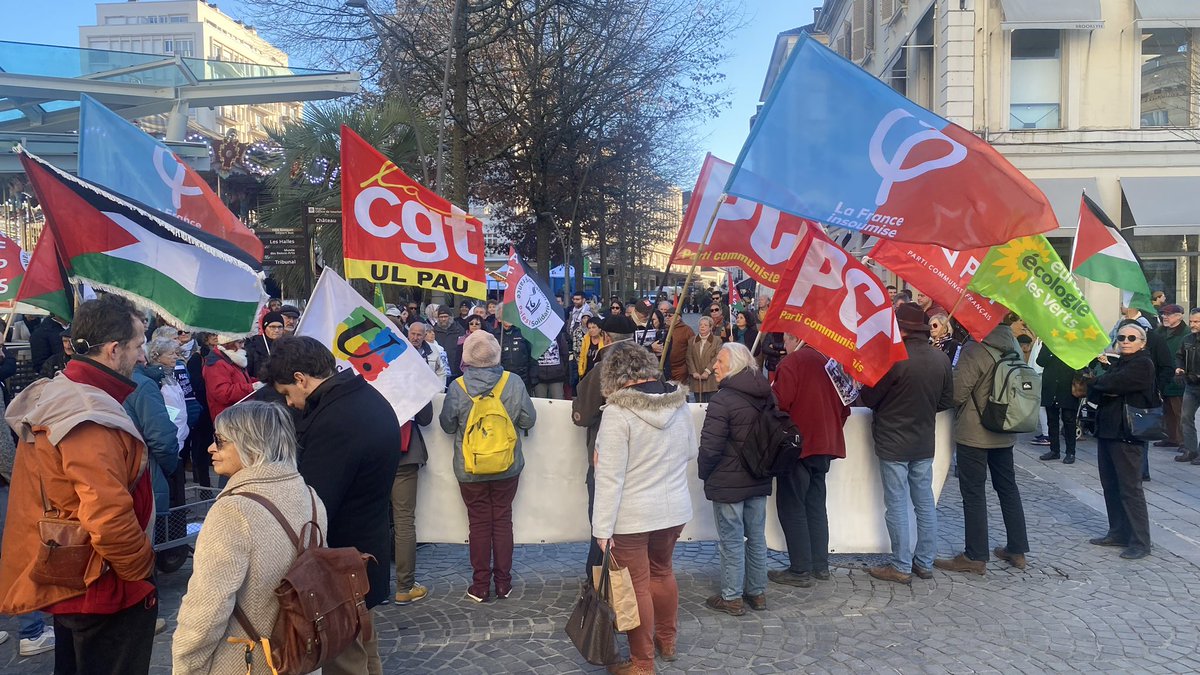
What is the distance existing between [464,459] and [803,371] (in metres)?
2.22

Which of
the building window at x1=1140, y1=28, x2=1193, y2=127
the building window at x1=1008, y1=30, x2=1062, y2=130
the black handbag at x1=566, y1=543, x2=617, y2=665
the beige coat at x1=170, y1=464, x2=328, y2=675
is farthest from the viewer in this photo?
the building window at x1=1008, y1=30, x2=1062, y2=130

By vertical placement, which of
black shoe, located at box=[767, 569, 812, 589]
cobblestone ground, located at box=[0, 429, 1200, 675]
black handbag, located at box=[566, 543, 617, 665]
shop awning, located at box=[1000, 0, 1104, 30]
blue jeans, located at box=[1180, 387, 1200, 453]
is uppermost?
shop awning, located at box=[1000, 0, 1104, 30]

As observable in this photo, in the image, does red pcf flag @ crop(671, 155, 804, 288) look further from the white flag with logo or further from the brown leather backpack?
the brown leather backpack

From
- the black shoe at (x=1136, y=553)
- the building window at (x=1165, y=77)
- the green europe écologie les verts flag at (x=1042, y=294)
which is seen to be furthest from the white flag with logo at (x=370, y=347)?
the building window at (x=1165, y=77)

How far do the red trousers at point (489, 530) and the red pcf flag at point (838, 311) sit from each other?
198 cm

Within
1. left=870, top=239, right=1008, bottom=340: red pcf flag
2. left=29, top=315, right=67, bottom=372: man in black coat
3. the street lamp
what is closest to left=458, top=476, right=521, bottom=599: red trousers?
left=870, top=239, right=1008, bottom=340: red pcf flag

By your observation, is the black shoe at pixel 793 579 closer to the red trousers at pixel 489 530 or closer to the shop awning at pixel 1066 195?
the red trousers at pixel 489 530

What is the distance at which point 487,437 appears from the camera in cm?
516

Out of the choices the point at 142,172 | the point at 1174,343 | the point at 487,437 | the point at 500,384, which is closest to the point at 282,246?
the point at 142,172

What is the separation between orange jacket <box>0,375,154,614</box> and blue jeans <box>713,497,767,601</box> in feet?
9.98

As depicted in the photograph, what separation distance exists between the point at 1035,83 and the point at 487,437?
65.3 ft

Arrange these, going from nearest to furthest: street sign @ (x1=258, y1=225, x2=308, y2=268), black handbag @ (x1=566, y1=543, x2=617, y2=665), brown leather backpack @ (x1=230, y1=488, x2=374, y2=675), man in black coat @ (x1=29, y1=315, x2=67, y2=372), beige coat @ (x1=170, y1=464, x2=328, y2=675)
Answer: beige coat @ (x1=170, y1=464, x2=328, y2=675) < brown leather backpack @ (x1=230, y1=488, x2=374, y2=675) < black handbag @ (x1=566, y1=543, x2=617, y2=665) < man in black coat @ (x1=29, y1=315, x2=67, y2=372) < street sign @ (x1=258, y1=225, x2=308, y2=268)

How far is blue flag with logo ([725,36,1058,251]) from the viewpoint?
4.88m

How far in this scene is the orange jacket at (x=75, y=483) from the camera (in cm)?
291
